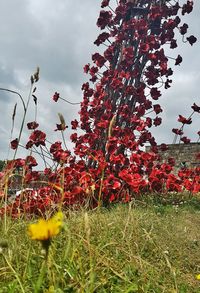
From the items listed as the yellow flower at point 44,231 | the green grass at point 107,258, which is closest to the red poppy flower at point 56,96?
the green grass at point 107,258

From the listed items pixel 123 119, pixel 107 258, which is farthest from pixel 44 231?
pixel 123 119

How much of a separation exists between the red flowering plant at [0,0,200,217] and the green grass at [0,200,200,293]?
1.18m

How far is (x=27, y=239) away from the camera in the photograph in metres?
3.04

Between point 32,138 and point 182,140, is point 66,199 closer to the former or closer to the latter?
point 32,138

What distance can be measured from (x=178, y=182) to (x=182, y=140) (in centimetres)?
100

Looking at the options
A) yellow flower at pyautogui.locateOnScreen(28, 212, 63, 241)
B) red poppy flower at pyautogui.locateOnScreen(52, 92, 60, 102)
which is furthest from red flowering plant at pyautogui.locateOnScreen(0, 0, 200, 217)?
yellow flower at pyautogui.locateOnScreen(28, 212, 63, 241)

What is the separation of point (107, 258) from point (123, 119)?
12.7 ft

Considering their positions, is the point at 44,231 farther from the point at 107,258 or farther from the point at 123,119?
the point at 123,119

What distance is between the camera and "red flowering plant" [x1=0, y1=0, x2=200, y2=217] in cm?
580

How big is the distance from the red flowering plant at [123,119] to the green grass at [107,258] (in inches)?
46.5

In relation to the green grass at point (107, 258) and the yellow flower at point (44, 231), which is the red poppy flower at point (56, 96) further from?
the yellow flower at point (44, 231)

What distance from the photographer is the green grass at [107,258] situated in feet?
7.40

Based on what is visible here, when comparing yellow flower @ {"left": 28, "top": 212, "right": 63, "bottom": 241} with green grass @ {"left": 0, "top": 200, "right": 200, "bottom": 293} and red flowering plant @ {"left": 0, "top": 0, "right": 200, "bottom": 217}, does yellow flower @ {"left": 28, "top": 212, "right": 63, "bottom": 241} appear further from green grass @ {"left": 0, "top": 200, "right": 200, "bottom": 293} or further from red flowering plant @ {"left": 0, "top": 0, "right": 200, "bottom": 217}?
red flowering plant @ {"left": 0, "top": 0, "right": 200, "bottom": 217}

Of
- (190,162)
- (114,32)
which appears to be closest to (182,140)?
(114,32)
